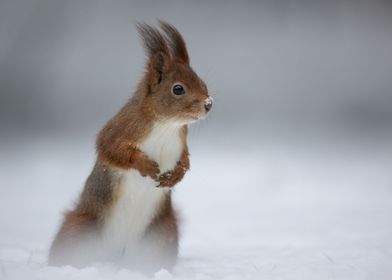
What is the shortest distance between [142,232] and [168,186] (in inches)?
8.9

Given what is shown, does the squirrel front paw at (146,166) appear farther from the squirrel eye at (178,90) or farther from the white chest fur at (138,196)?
the squirrel eye at (178,90)

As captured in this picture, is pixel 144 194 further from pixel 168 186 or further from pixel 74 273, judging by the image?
pixel 74 273

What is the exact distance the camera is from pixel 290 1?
6.30 m

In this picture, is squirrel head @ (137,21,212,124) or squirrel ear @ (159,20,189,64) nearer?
squirrel head @ (137,21,212,124)

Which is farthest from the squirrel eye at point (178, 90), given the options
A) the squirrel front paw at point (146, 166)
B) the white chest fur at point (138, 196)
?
the squirrel front paw at point (146, 166)

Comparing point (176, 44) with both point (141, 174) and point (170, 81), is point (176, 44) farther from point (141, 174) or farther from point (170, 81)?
point (141, 174)

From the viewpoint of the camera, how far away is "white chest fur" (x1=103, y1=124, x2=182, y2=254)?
2.52 meters

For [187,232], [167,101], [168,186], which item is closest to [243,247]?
[187,232]

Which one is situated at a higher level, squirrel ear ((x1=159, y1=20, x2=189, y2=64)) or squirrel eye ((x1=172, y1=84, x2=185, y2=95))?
squirrel ear ((x1=159, y1=20, x2=189, y2=64))

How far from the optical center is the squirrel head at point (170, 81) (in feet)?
8.16

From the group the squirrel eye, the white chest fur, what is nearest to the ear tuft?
the squirrel eye

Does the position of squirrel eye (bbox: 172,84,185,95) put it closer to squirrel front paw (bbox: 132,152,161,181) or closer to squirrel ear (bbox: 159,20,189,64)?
squirrel ear (bbox: 159,20,189,64)

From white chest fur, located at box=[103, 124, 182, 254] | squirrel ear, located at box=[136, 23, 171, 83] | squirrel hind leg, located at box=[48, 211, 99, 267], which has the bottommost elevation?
squirrel hind leg, located at box=[48, 211, 99, 267]

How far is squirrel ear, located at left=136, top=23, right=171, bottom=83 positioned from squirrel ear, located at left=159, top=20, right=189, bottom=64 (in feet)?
0.12
